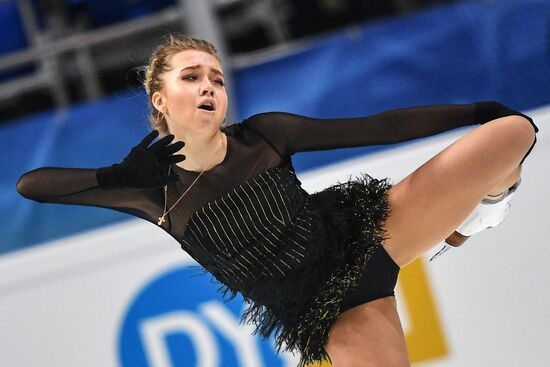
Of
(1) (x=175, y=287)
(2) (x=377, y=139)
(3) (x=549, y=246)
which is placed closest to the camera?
(2) (x=377, y=139)

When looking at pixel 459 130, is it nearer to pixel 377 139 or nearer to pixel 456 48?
pixel 456 48

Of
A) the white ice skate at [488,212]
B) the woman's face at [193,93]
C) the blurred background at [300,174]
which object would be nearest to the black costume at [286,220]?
the woman's face at [193,93]

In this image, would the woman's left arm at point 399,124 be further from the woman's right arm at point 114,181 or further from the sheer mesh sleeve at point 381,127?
Result: the woman's right arm at point 114,181

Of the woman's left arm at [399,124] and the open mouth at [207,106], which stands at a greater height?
the open mouth at [207,106]

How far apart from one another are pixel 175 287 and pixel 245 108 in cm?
75

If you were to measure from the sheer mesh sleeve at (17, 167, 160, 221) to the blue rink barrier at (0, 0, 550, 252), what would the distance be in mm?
1145

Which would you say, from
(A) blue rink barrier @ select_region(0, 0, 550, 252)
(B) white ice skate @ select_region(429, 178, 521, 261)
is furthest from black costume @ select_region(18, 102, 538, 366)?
(A) blue rink barrier @ select_region(0, 0, 550, 252)

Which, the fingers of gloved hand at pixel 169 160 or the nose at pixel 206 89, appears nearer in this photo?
the fingers of gloved hand at pixel 169 160

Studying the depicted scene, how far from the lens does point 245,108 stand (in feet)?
10.8

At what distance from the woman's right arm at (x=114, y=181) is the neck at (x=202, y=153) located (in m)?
0.13

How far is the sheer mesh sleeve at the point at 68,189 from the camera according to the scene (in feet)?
6.57

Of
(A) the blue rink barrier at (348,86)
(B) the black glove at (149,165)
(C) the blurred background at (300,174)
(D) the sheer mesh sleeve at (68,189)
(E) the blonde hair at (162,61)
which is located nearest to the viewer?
(B) the black glove at (149,165)

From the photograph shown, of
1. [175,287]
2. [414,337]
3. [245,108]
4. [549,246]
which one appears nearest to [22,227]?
[175,287]

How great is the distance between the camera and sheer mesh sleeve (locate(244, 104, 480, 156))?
2.05 m
